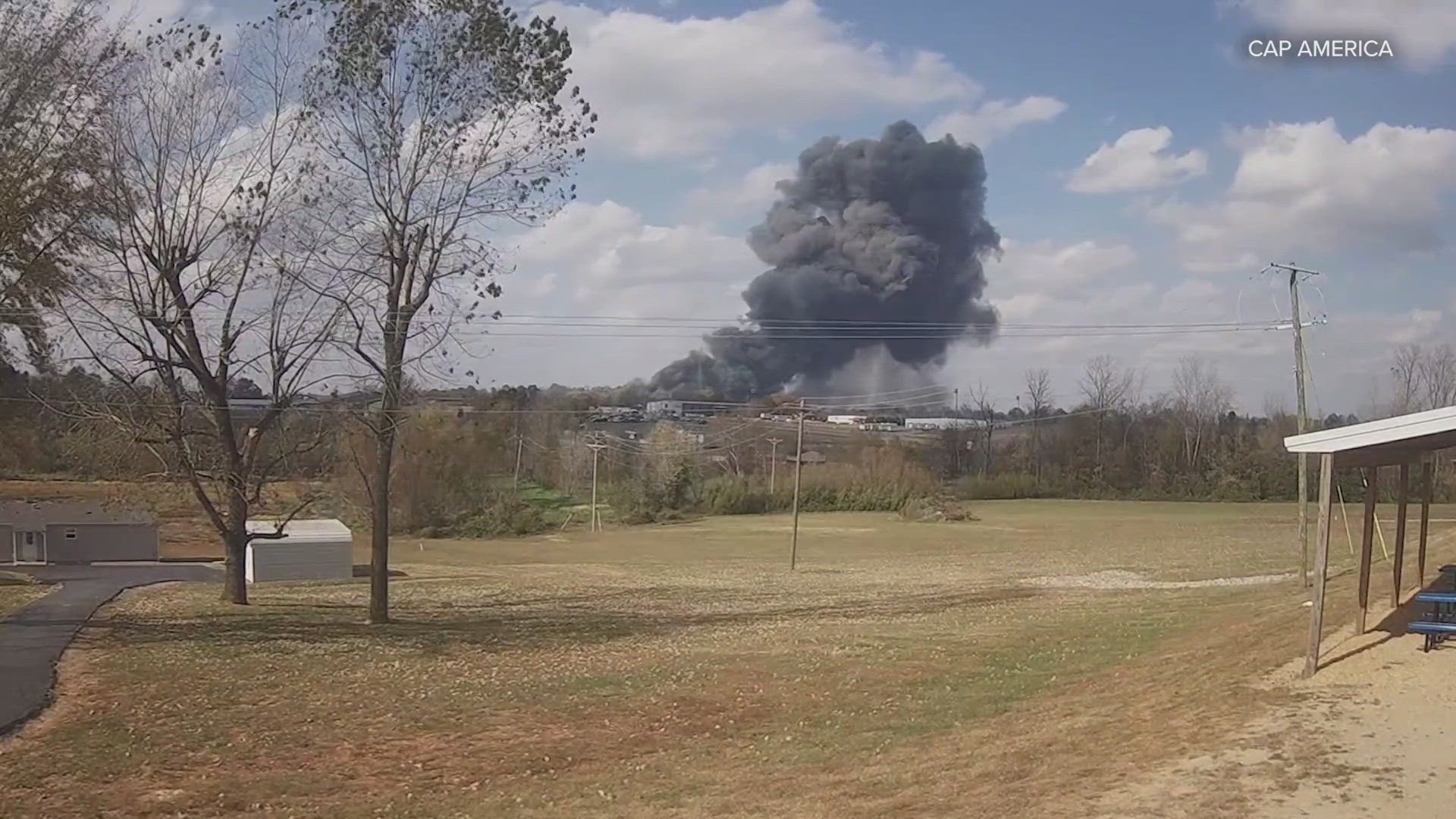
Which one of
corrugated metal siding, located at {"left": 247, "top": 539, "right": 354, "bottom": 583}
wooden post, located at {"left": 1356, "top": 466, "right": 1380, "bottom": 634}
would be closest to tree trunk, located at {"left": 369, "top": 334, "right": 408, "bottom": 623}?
wooden post, located at {"left": 1356, "top": 466, "right": 1380, "bottom": 634}

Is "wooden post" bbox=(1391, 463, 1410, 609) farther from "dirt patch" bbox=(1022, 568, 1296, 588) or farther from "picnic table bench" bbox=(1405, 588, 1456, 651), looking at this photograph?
"dirt patch" bbox=(1022, 568, 1296, 588)

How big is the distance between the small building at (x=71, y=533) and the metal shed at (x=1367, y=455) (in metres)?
44.5

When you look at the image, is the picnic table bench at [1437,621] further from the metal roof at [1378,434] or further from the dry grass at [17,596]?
the dry grass at [17,596]

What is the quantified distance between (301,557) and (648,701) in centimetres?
2894

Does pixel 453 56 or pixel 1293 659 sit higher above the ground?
pixel 453 56

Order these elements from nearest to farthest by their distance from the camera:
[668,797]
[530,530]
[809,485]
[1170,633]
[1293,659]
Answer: [668,797], [1293,659], [1170,633], [530,530], [809,485]

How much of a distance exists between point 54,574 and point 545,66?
27.5 metres

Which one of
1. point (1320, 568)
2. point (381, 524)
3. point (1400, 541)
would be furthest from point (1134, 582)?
point (1320, 568)

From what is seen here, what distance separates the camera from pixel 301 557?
1565 inches

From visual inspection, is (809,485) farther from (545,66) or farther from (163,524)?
(545,66)

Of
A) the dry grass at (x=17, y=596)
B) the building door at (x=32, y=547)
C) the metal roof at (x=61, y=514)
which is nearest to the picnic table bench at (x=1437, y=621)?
the dry grass at (x=17, y=596)

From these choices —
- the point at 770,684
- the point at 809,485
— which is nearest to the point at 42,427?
the point at 770,684

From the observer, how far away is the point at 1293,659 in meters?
11.1

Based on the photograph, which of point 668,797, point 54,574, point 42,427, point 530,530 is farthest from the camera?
point 530,530
